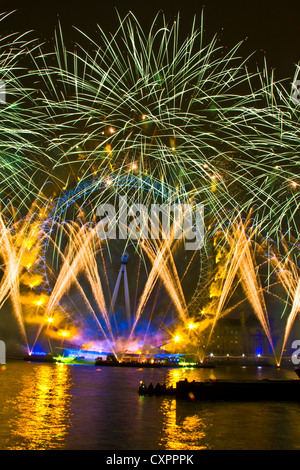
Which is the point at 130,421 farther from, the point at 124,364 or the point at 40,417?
the point at 124,364

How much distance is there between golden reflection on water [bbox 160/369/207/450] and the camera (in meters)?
20.8

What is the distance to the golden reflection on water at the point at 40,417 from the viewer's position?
20125mm

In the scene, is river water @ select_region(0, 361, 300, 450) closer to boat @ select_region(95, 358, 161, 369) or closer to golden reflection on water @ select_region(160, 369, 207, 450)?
golden reflection on water @ select_region(160, 369, 207, 450)

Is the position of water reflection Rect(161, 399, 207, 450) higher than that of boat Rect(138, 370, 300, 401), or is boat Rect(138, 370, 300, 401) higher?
boat Rect(138, 370, 300, 401)

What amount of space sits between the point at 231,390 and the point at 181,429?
15.6 metres

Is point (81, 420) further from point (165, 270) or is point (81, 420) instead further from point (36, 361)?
point (36, 361)

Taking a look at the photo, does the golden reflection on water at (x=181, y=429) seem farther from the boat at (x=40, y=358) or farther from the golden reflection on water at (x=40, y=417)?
the boat at (x=40, y=358)

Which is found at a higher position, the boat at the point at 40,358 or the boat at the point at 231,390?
the boat at the point at 40,358

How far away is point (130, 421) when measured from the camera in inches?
1013
